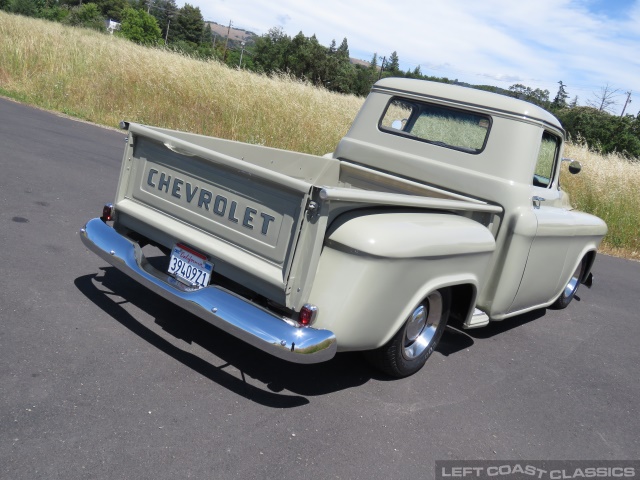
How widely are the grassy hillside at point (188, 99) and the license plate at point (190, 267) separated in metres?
9.50

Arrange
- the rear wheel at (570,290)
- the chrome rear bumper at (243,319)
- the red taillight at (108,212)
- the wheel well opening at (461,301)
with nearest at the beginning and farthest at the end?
1. the chrome rear bumper at (243,319)
2. the red taillight at (108,212)
3. the wheel well opening at (461,301)
4. the rear wheel at (570,290)

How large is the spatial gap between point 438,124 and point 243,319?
2827 mm

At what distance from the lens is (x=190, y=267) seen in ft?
11.6

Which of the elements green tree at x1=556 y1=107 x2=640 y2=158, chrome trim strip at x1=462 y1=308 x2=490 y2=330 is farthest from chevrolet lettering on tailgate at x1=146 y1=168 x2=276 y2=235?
green tree at x1=556 y1=107 x2=640 y2=158

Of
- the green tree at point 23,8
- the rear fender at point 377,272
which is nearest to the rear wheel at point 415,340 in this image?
the rear fender at point 377,272

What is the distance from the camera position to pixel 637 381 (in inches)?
187

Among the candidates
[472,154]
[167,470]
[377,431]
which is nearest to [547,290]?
[472,154]

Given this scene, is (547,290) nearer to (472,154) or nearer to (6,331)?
(472,154)

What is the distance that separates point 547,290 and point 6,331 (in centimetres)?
421

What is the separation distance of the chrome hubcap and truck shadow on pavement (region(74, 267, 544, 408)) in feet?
0.89

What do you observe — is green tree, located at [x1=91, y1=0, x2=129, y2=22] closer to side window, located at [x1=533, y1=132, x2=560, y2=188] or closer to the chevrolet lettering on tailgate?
side window, located at [x1=533, y1=132, x2=560, y2=188]

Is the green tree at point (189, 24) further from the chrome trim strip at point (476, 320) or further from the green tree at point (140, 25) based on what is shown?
the chrome trim strip at point (476, 320)

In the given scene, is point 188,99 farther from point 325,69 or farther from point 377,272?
point 325,69

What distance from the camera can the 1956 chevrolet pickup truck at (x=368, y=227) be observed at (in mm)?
3070
